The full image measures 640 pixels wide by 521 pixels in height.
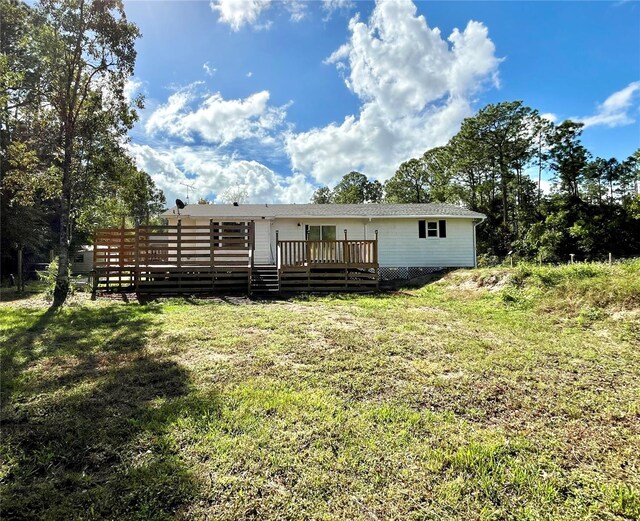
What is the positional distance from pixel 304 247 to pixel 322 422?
8.95 m

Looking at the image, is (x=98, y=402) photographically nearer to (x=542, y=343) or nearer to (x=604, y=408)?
(x=604, y=408)

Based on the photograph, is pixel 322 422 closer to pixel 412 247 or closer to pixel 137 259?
pixel 137 259

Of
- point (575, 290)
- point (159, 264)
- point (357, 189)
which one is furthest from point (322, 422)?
point (357, 189)

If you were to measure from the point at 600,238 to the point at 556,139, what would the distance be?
31.6 feet

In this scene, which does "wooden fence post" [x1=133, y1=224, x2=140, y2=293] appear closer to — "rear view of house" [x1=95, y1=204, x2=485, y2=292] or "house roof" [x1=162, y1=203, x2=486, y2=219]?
"rear view of house" [x1=95, y1=204, x2=485, y2=292]

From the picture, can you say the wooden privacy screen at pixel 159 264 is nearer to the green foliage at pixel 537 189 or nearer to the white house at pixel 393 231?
the white house at pixel 393 231

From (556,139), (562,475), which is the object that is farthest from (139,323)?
(556,139)

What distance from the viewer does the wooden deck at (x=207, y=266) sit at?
10.6 m

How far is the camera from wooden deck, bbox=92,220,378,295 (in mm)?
10570

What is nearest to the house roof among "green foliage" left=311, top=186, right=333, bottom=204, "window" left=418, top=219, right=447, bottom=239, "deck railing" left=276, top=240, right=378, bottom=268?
"window" left=418, top=219, right=447, bottom=239

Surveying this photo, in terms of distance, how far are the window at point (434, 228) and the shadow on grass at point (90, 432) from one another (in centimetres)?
1364

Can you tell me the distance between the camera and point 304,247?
11.5m

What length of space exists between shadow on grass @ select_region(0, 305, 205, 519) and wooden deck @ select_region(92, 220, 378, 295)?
583 cm

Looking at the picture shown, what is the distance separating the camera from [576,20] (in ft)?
29.4
